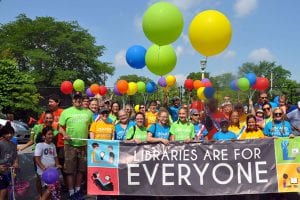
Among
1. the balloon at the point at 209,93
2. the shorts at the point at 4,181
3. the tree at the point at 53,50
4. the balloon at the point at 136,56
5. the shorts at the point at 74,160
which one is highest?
the tree at the point at 53,50

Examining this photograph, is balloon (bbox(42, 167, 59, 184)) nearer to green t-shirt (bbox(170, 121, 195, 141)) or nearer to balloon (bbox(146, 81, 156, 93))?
green t-shirt (bbox(170, 121, 195, 141))

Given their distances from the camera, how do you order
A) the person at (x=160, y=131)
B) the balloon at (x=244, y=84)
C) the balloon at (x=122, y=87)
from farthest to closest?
the balloon at (x=122, y=87) < the balloon at (x=244, y=84) < the person at (x=160, y=131)

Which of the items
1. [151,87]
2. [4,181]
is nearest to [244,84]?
[151,87]

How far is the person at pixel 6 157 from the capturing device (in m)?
5.73

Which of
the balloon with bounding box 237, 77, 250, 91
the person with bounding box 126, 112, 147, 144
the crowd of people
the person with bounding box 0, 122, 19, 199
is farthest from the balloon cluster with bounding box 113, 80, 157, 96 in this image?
the person with bounding box 0, 122, 19, 199

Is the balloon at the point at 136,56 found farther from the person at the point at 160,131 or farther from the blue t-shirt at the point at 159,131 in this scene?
the blue t-shirt at the point at 159,131

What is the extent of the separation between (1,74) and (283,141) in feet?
60.1

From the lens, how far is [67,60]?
1848 inches

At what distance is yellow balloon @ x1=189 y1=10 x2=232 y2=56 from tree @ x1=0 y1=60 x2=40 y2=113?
646 inches

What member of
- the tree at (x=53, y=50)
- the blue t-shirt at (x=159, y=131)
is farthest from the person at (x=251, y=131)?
the tree at (x=53, y=50)

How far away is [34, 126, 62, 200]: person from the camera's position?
6.08 meters

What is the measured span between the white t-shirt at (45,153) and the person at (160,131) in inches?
61.4

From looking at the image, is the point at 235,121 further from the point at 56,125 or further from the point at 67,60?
the point at 67,60

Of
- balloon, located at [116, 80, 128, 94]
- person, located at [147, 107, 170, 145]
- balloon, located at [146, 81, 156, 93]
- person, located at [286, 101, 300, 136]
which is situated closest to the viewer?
person, located at [147, 107, 170, 145]
